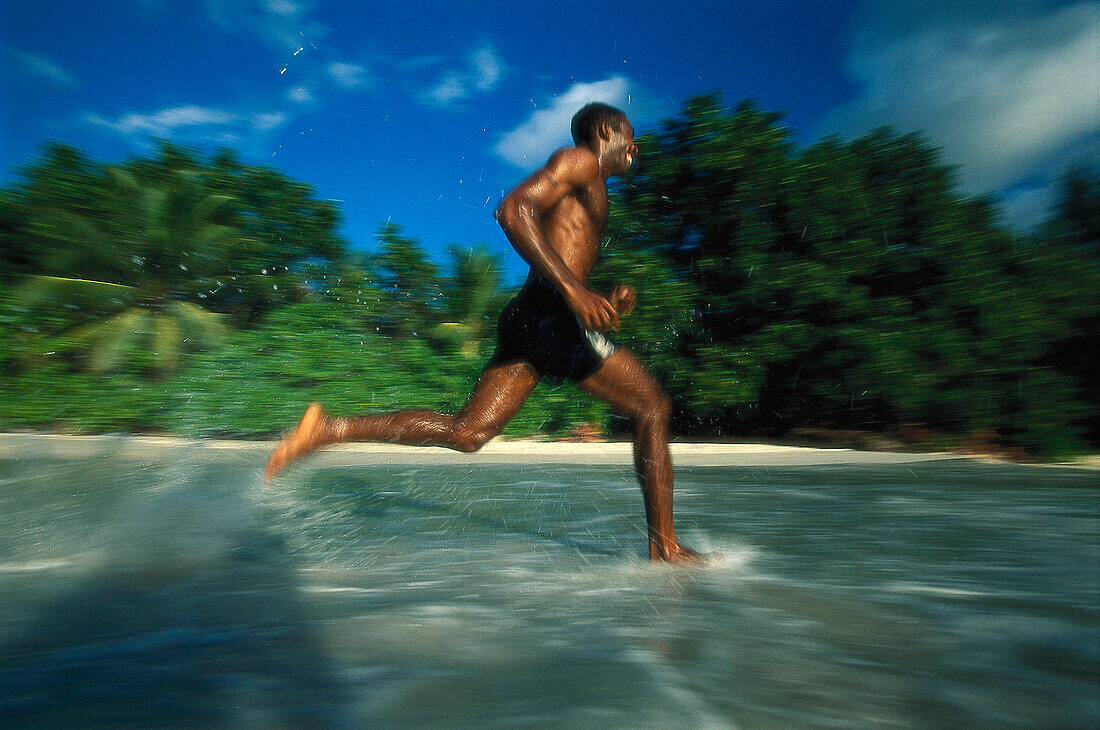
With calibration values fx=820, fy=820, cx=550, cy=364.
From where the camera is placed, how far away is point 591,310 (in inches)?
99.4

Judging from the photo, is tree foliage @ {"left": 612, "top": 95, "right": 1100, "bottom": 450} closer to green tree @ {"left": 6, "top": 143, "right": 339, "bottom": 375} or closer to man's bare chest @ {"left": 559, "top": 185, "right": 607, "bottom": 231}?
man's bare chest @ {"left": 559, "top": 185, "right": 607, "bottom": 231}

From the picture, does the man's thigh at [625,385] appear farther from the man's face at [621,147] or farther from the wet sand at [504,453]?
the wet sand at [504,453]

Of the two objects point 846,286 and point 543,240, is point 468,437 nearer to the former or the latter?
point 543,240

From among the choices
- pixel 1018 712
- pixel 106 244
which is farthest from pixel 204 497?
pixel 106 244

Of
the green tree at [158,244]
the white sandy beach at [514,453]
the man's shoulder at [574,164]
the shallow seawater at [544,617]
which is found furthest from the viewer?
the green tree at [158,244]

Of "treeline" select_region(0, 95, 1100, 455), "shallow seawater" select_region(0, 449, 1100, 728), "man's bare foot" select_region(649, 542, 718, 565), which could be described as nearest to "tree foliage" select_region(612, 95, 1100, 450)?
"treeline" select_region(0, 95, 1100, 455)

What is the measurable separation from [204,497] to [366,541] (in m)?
1.94

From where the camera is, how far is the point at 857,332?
911cm

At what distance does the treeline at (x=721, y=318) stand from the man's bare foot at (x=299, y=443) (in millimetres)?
7414

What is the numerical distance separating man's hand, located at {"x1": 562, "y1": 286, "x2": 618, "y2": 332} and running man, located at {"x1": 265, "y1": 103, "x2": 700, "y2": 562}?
122 millimetres

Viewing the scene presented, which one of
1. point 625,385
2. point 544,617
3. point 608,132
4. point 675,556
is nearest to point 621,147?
point 608,132

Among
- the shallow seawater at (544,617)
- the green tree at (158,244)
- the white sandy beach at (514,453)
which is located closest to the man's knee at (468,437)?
the shallow seawater at (544,617)

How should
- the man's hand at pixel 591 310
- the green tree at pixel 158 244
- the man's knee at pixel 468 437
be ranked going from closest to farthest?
the man's hand at pixel 591 310, the man's knee at pixel 468 437, the green tree at pixel 158 244

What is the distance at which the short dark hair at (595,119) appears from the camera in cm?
291
